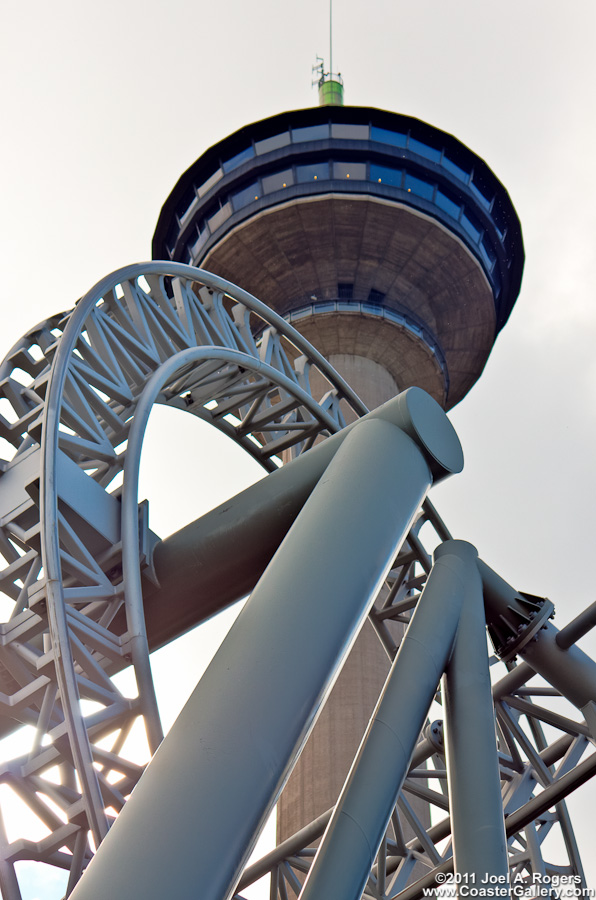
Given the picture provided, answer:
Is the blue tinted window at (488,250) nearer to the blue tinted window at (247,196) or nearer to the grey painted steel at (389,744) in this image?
the blue tinted window at (247,196)

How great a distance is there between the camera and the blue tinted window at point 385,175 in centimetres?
3422

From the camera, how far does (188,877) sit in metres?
4.79

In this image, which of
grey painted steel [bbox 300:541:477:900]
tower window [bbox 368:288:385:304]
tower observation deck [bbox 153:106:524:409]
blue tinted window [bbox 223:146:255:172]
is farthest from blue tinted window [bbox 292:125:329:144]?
grey painted steel [bbox 300:541:477:900]

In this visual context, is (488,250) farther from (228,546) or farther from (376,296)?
(228,546)

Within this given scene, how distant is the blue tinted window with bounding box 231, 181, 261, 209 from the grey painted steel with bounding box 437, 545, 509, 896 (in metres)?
26.5

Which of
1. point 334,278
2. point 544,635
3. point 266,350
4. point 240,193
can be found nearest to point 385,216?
point 334,278

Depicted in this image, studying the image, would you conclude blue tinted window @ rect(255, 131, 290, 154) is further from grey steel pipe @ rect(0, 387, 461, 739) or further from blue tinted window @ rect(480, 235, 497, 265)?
grey steel pipe @ rect(0, 387, 461, 739)

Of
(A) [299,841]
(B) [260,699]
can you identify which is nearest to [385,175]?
(A) [299,841]

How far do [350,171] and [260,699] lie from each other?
3051cm

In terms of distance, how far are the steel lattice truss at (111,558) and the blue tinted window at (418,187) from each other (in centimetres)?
1983

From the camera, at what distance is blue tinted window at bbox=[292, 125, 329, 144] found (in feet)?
114

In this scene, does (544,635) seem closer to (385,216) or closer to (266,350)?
(266,350)

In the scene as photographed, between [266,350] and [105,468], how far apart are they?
614 cm

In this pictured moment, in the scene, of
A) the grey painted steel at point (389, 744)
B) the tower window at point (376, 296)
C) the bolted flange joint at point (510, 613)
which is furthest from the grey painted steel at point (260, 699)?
the tower window at point (376, 296)
